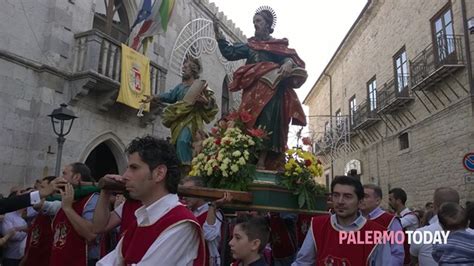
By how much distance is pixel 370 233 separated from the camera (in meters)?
2.84

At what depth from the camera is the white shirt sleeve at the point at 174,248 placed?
1.88 metres

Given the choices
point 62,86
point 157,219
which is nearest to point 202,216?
point 157,219

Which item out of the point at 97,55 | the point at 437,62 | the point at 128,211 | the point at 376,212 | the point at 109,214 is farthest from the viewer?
the point at 437,62

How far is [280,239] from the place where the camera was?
472cm

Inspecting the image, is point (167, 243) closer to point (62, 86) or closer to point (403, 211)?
point (403, 211)

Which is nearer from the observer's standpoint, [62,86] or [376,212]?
[376,212]

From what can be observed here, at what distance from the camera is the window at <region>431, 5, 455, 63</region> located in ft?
42.2

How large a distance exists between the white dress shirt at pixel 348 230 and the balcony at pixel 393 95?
14057 mm

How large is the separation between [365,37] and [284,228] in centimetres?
1891

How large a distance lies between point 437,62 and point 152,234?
13.7 m

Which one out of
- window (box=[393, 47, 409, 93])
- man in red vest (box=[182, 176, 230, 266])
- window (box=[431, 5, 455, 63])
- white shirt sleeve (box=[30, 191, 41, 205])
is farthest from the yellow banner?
window (box=[393, 47, 409, 93])

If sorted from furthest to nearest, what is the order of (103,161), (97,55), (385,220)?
1. (103,161)
2. (97,55)
3. (385,220)

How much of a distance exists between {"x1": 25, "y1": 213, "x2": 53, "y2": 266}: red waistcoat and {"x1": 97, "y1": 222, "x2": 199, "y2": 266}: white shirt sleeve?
2.08 m

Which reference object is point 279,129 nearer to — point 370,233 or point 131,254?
point 370,233
